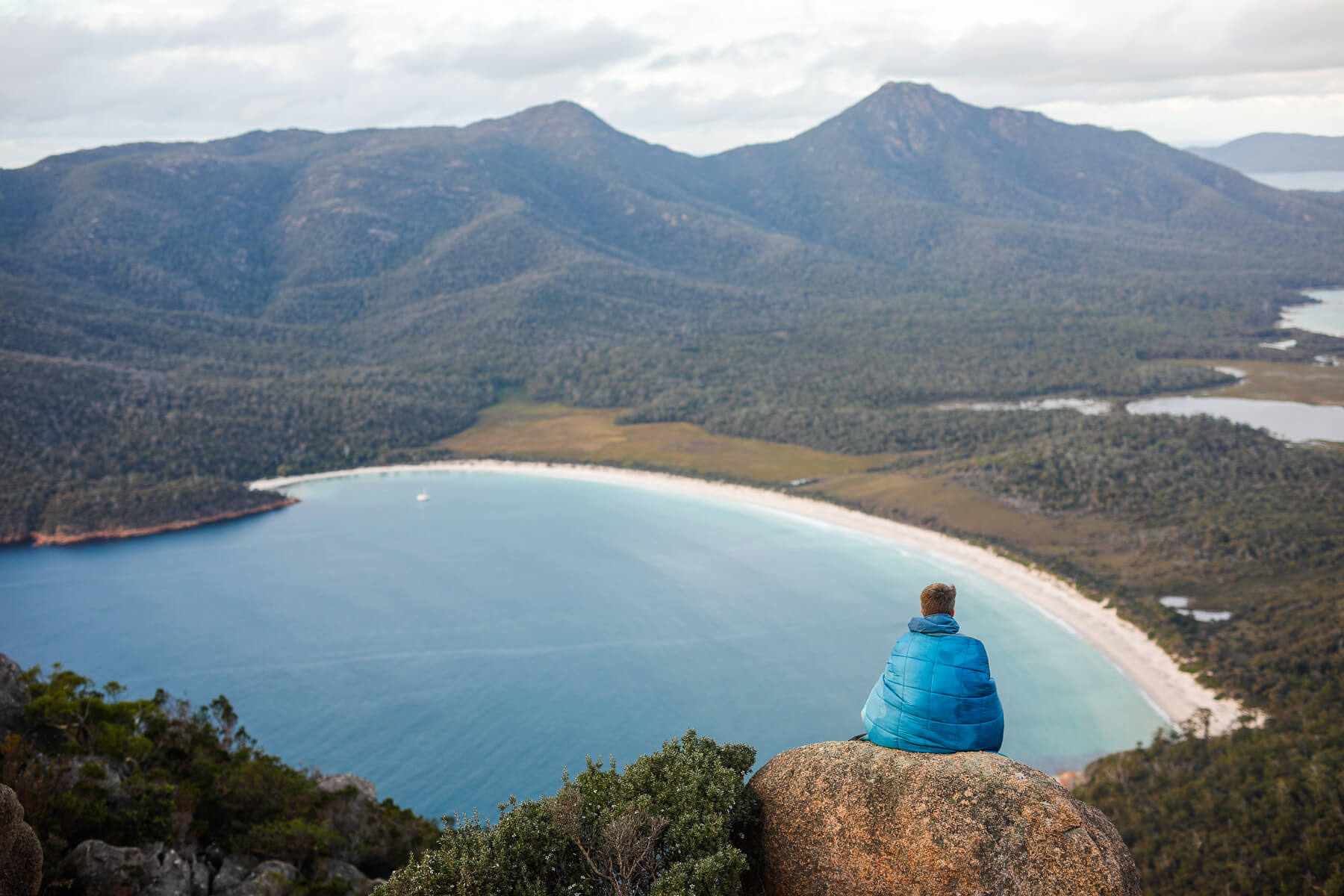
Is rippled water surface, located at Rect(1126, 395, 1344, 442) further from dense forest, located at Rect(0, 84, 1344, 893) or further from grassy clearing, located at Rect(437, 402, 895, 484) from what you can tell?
grassy clearing, located at Rect(437, 402, 895, 484)

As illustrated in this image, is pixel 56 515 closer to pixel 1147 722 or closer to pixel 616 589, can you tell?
pixel 616 589

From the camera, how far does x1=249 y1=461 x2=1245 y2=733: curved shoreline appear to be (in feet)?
148

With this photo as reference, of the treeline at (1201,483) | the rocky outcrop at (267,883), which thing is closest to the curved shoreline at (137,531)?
the treeline at (1201,483)

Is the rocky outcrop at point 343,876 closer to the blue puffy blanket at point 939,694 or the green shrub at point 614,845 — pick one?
the green shrub at point 614,845

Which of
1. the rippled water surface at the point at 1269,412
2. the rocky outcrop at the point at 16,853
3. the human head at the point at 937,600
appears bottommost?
the rippled water surface at the point at 1269,412

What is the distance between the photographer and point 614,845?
398 inches

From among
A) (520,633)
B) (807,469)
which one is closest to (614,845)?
(520,633)

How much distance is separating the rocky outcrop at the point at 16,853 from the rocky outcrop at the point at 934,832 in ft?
34.3

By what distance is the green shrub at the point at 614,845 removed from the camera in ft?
31.8

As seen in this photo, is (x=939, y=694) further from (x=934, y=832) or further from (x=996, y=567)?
(x=996, y=567)

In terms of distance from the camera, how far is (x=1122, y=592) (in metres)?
55.6

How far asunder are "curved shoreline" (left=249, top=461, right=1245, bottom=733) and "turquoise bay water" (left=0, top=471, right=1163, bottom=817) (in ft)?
4.57

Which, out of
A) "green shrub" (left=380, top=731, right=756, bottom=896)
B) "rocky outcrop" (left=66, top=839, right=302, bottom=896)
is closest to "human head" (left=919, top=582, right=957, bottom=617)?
"green shrub" (left=380, top=731, right=756, bottom=896)

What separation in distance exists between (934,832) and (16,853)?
12.7m
